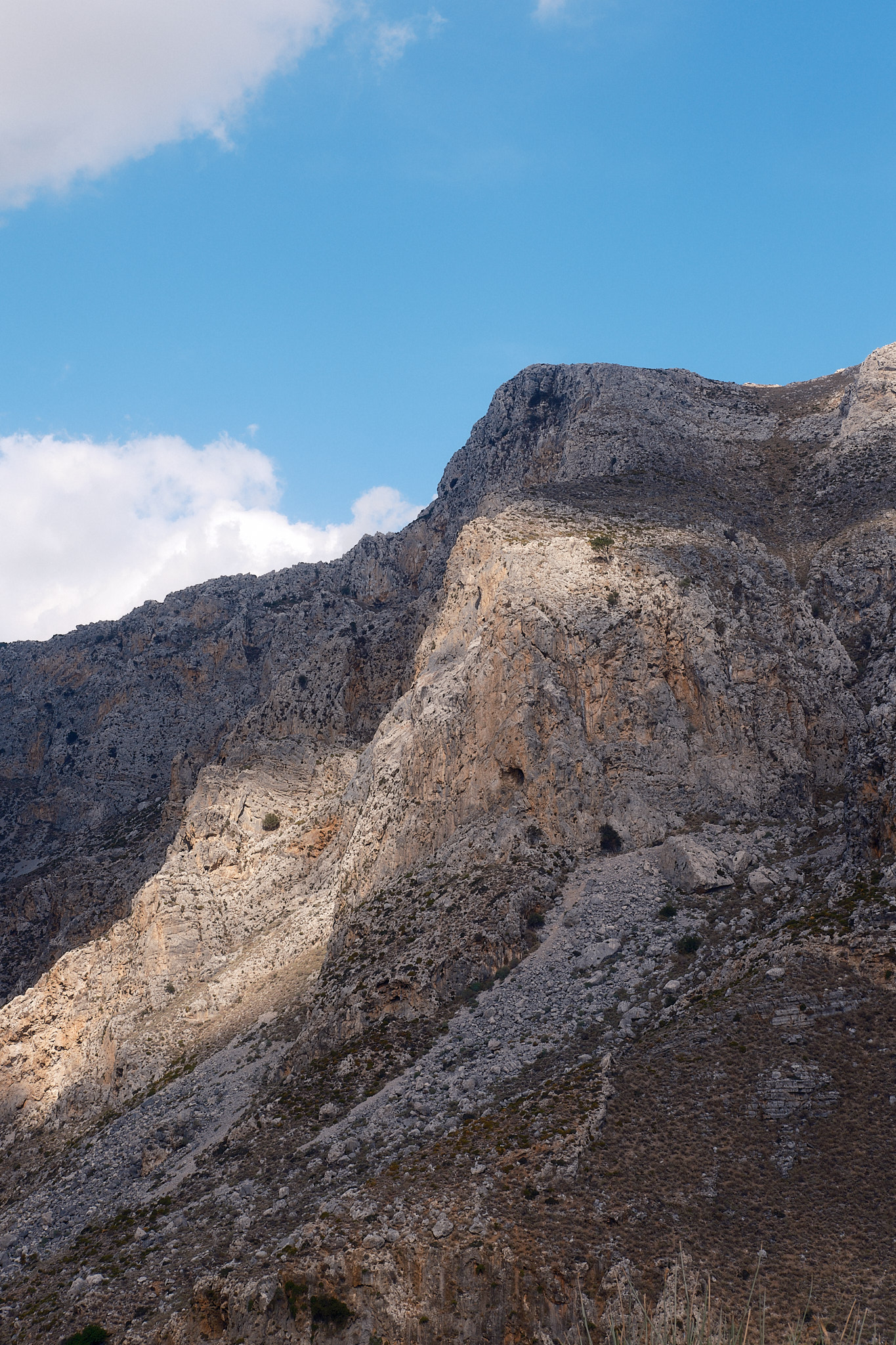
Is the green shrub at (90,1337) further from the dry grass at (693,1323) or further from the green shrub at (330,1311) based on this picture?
the dry grass at (693,1323)

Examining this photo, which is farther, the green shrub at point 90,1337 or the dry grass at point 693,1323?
the green shrub at point 90,1337

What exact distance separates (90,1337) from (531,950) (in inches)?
686

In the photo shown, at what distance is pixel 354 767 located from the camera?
5647 centimetres

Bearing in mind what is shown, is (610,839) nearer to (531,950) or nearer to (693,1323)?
(531,950)

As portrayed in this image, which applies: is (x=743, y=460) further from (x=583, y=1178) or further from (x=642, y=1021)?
(x=583, y=1178)

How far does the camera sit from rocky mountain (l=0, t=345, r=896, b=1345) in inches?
850

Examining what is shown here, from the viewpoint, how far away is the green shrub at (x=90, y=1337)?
22531 millimetres

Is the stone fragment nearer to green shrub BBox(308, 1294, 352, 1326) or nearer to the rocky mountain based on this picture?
the rocky mountain

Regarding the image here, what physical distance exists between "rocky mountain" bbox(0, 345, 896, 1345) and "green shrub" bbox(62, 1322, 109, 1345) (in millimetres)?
386

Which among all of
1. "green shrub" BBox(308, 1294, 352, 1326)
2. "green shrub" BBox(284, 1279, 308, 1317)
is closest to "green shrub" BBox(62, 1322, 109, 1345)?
"green shrub" BBox(284, 1279, 308, 1317)

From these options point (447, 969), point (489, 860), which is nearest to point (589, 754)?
point (489, 860)

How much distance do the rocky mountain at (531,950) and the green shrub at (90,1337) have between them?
1.27 feet

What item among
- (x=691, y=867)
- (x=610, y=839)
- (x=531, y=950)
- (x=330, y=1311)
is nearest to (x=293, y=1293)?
(x=330, y=1311)

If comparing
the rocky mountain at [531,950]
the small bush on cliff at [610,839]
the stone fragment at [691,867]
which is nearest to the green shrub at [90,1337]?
the rocky mountain at [531,950]
